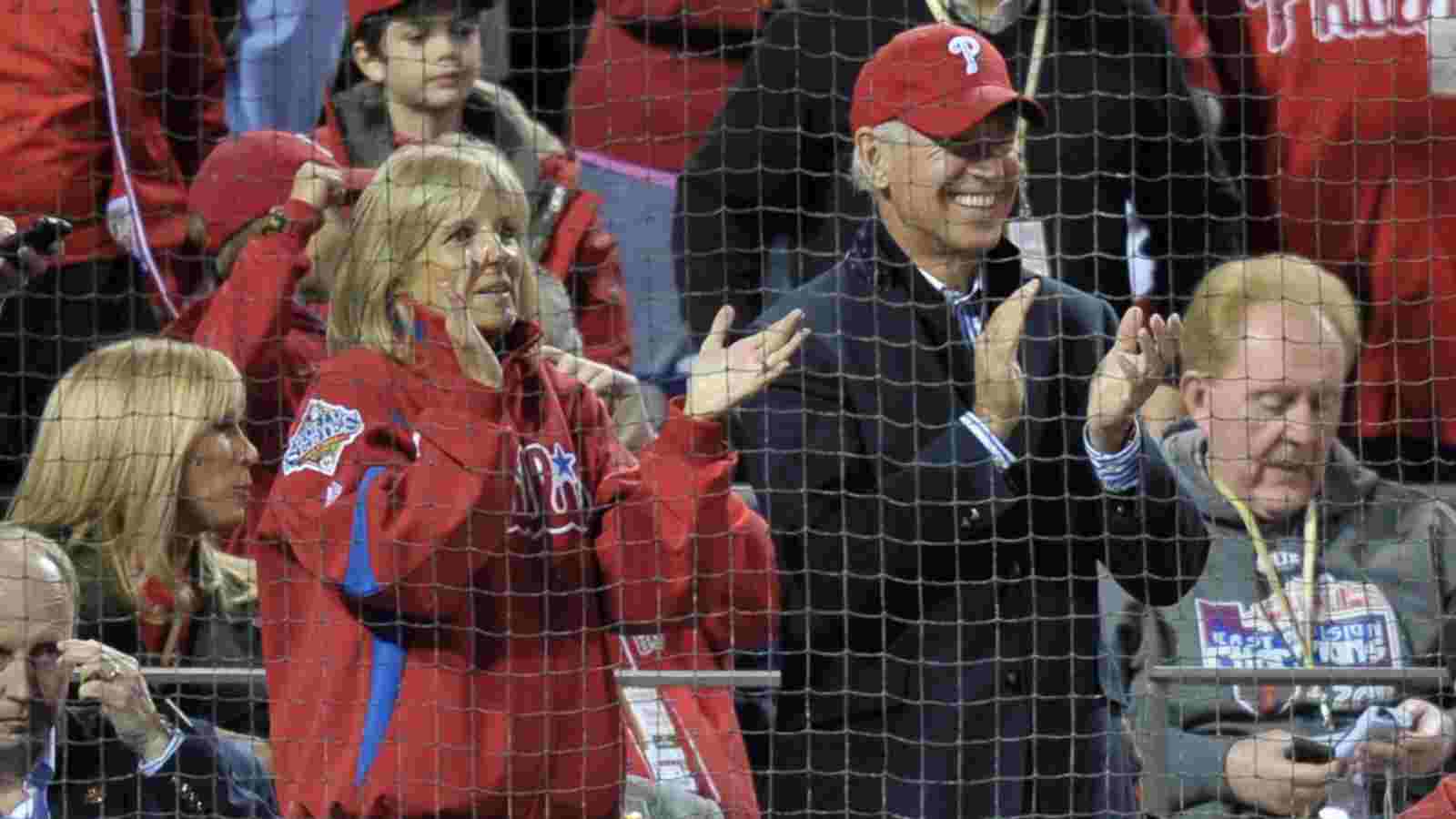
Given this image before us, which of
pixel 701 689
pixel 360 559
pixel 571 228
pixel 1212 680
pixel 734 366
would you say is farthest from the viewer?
pixel 571 228

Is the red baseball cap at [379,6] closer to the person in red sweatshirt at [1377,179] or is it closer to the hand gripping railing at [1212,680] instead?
the person in red sweatshirt at [1377,179]

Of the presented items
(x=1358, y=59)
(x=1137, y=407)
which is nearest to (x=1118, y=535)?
(x=1137, y=407)

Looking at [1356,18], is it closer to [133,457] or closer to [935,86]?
[935,86]

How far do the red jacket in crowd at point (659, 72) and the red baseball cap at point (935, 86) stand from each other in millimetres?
939

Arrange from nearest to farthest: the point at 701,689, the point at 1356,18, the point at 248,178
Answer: the point at 701,689 < the point at 248,178 < the point at 1356,18

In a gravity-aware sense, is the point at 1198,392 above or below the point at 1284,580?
above

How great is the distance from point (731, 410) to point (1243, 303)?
97 centimetres

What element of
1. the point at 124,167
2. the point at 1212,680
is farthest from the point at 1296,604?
the point at 124,167

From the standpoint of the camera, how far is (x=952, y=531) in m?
4.22

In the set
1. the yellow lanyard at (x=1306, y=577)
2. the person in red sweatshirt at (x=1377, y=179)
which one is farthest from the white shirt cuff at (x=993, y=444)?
the person in red sweatshirt at (x=1377, y=179)

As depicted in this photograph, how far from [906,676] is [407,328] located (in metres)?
0.89

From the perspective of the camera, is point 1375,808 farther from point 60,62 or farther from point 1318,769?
point 60,62

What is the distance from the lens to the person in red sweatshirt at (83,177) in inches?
212

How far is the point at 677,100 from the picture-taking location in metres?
5.54
